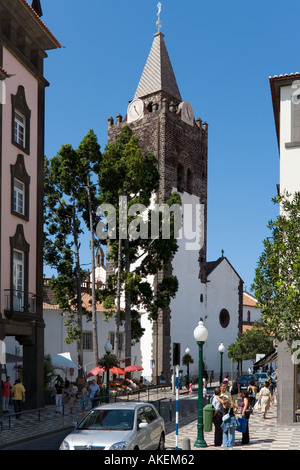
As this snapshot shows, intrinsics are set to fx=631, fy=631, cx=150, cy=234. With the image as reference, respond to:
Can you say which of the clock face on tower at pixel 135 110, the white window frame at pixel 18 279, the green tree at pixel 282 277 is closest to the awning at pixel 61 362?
the white window frame at pixel 18 279

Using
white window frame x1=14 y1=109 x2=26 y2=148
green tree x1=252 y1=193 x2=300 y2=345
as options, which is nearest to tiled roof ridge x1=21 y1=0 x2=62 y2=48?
white window frame x1=14 y1=109 x2=26 y2=148

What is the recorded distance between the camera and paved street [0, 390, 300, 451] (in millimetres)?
17812

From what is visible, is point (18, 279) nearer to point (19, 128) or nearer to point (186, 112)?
point (19, 128)

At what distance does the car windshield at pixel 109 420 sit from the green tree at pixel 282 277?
682cm

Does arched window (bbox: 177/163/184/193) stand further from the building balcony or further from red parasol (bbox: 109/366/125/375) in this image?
the building balcony

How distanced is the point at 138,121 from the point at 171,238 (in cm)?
2004

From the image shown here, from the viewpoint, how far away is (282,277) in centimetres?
1953

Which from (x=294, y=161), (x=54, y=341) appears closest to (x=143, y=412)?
(x=294, y=161)

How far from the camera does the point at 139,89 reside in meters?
58.6

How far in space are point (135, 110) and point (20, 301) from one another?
33249mm

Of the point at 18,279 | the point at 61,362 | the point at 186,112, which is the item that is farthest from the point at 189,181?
the point at 18,279

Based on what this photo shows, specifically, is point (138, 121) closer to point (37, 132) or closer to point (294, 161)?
point (37, 132)

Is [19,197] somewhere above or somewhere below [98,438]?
above
